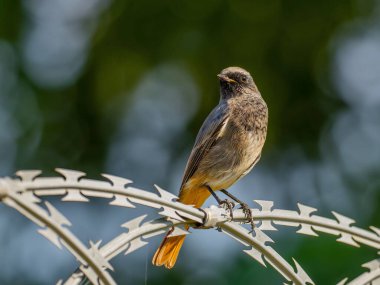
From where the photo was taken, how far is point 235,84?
663 cm

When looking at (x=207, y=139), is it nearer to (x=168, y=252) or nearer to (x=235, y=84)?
(x=235, y=84)

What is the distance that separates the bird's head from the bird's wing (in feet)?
0.90

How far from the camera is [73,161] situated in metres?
10.3

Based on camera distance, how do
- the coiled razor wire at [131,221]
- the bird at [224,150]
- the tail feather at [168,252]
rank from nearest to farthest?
the coiled razor wire at [131,221]
the tail feather at [168,252]
the bird at [224,150]

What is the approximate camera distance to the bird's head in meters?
6.61

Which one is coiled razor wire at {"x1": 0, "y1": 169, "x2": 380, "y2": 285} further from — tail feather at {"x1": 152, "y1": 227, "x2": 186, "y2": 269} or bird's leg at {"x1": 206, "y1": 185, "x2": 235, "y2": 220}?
bird's leg at {"x1": 206, "y1": 185, "x2": 235, "y2": 220}

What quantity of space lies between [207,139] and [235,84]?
62cm

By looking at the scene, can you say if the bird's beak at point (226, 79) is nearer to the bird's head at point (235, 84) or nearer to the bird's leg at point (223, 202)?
the bird's head at point (235, 84)

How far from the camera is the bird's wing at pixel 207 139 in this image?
612 cm

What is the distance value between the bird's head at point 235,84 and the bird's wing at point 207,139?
10.8 inches

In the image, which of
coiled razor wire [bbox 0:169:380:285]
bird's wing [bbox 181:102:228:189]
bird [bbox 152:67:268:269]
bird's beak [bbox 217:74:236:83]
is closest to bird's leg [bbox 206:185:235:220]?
bird [bbox 152:67:268:269]

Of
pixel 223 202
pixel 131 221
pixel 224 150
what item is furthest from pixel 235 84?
pixel 131 221

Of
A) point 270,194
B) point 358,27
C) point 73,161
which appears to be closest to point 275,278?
point 270,194

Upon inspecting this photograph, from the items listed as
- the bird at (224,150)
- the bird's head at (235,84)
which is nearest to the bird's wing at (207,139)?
the bird at (224,150)
